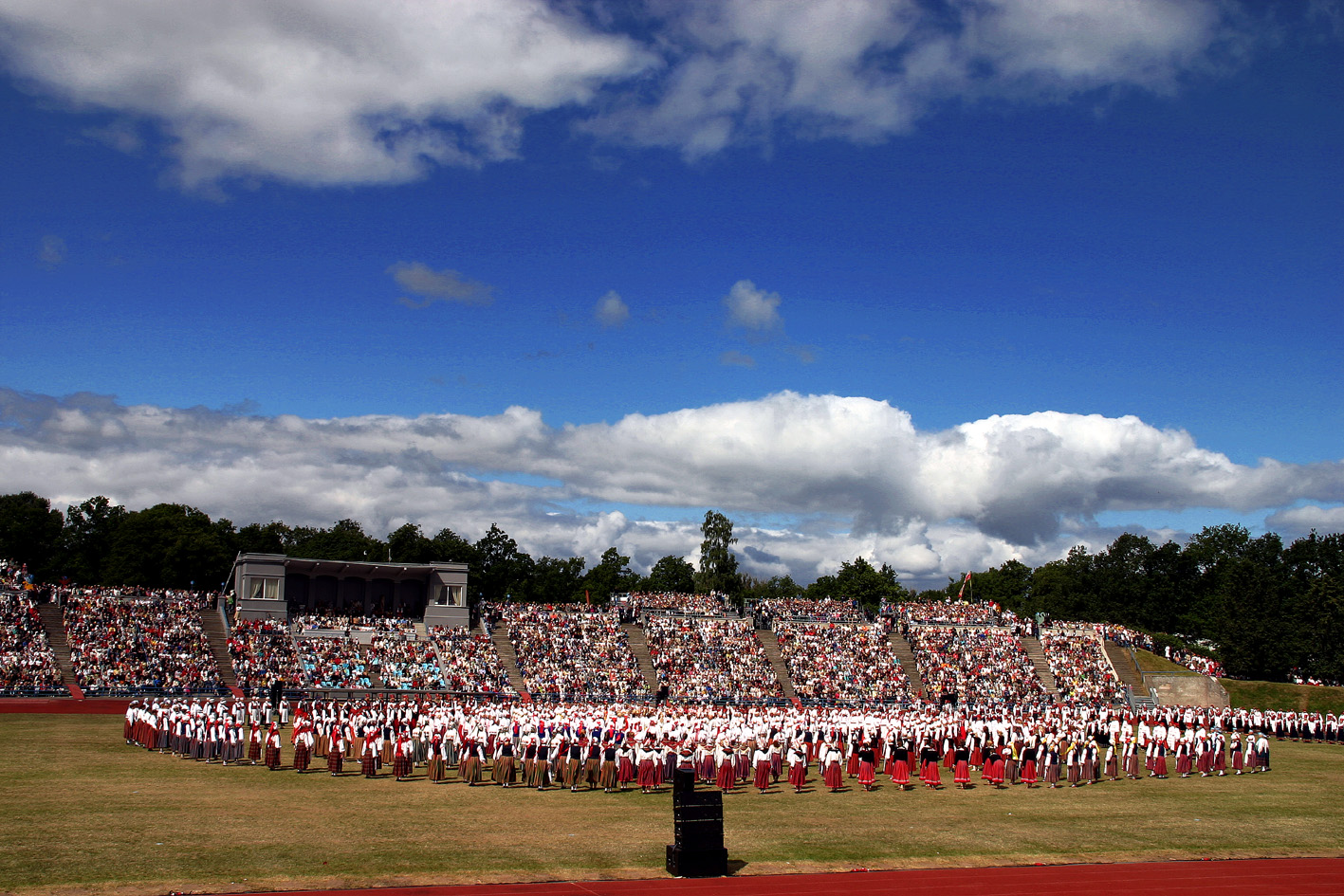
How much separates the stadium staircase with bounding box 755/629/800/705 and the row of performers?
910 inches

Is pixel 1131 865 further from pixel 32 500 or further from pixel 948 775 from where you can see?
pixel 32 500

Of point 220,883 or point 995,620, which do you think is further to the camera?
point 995,620

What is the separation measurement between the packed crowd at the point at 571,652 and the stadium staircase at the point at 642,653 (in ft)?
1.69

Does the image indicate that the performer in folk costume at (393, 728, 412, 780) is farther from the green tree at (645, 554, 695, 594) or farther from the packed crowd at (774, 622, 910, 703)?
the green tree at (645, 554, 695, 594)

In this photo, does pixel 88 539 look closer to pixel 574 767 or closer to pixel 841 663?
pixel 841 663

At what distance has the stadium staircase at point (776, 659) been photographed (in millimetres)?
57638

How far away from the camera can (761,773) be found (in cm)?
2786

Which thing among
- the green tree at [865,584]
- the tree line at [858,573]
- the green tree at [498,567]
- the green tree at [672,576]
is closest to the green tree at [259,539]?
the tree line at [858,573]

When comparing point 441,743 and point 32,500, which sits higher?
point 32,500

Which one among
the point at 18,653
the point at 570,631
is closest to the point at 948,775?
the point at 570,631

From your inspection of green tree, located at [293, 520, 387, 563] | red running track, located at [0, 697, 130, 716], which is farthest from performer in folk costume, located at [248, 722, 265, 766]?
green tree, located at [293, 520, 387, 563]

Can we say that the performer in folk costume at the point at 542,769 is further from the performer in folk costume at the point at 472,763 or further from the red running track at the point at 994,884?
the red running track at the point at 994,884

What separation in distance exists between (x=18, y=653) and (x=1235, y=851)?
45.2 metres

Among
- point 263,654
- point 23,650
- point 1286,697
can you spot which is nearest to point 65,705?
point 23,650
